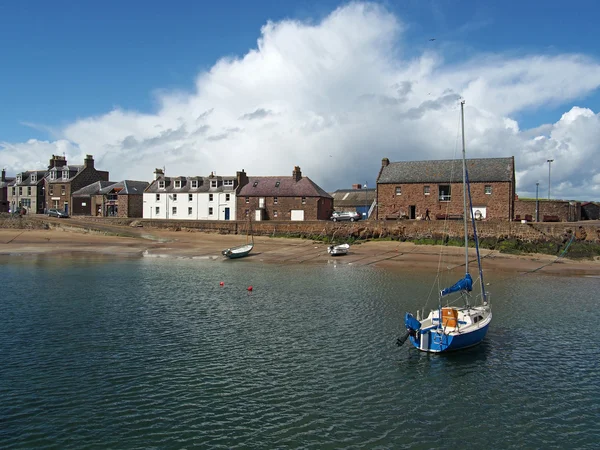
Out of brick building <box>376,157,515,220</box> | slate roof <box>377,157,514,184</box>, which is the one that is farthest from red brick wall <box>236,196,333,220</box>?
slate roof <box>377,157,514,184</box>

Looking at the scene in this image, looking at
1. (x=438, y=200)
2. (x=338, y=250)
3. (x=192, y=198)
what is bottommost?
(x=338, y=250)

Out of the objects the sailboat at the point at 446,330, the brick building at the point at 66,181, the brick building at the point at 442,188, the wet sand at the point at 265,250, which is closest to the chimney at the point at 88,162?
the brick building at the point at 66,181

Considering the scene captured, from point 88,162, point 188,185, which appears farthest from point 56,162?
point 188,185

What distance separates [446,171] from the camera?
6581 cm

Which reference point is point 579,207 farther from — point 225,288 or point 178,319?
point 178,319

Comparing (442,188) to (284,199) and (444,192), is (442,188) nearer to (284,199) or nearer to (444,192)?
(444,192)

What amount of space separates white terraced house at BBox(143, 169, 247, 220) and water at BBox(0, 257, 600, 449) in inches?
1849

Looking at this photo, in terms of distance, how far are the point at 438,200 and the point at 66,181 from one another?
66.9m

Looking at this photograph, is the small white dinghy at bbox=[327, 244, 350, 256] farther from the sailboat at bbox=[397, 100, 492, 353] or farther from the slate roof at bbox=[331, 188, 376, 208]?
the slate roof at bbox=[331, 188, 376, 208]

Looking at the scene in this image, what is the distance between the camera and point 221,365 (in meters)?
19.4

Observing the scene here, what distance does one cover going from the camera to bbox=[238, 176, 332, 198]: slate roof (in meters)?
75.8

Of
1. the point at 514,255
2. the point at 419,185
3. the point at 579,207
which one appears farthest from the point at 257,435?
the point at 579,207

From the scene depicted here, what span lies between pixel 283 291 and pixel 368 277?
920 centimetres

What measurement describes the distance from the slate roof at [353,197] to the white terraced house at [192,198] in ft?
80.6
